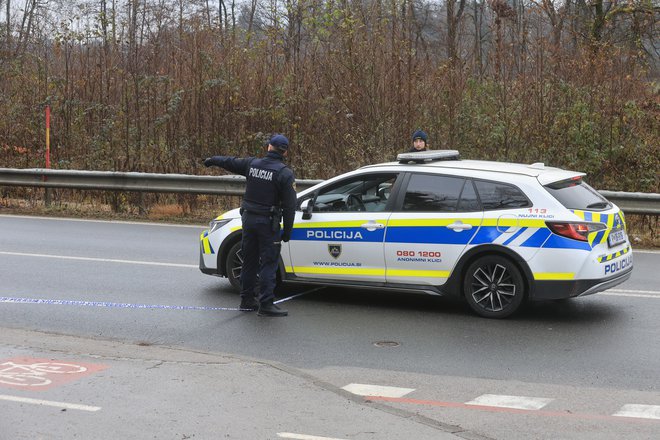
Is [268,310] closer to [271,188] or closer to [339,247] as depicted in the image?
[339,247]

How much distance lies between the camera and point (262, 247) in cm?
974

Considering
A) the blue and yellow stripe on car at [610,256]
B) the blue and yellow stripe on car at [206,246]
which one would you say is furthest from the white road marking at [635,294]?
the blue and yellow stripe on car at [206,246]

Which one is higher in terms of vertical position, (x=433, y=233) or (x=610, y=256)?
(x=433, y=233)

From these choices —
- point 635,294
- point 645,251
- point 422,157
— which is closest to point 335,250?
point 422,157

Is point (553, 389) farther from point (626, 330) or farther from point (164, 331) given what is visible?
point (164, 331)

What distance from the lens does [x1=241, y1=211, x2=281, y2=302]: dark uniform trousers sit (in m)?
9.68

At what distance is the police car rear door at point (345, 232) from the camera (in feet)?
32.5

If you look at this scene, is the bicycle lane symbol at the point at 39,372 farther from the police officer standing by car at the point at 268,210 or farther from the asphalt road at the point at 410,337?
the police officer standing by car at the point at 268,210

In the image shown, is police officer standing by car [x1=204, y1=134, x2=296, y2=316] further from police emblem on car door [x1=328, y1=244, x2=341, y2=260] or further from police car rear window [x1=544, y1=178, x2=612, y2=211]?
police car rear window [x1=544, y1=178, x2=612, y2=211]

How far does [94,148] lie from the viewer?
21469mm

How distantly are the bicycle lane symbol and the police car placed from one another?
3.21m

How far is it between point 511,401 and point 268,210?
12.2ft

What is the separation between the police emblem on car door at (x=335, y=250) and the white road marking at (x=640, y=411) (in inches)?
159

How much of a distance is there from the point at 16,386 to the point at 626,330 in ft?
17.9
